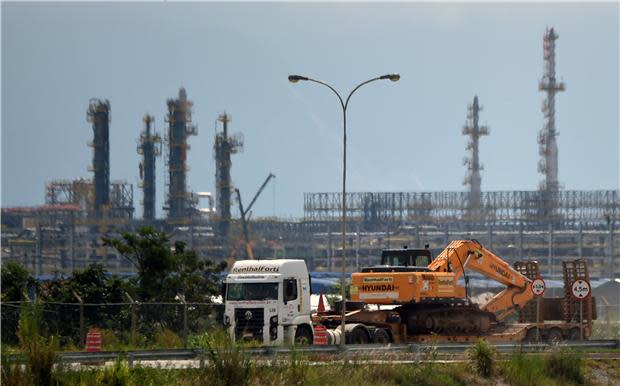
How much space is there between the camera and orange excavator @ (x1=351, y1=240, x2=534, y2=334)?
145ft

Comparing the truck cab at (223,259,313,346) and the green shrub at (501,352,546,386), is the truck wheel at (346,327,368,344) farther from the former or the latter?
the green shrub at (501,352,546,386)

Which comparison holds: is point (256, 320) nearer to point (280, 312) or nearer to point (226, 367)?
point (280, 312)

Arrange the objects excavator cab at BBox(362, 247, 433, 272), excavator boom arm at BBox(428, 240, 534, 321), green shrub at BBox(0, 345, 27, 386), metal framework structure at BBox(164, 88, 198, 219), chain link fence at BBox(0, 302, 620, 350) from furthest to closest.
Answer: metal framework structure at BBox(164, 88, 198, 219)
excavator boom arm at BBox(428, 240, 534, 321)
excavator cab at BBox(362, 247, 433, 272)
chain link fence at BBox(0, 302, 620, 350)
green shrub at BBox(0, 345, 27, 386)

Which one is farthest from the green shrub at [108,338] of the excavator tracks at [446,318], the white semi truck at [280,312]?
the excavator tracks at [446,318]

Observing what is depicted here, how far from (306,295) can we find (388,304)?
16.6 ft

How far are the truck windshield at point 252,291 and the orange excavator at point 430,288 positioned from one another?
5.67m

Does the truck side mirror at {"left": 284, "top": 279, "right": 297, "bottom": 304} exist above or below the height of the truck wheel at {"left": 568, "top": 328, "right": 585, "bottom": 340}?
above

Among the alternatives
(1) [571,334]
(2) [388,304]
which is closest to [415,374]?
(2) [388,304]

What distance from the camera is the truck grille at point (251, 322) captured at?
39812mm

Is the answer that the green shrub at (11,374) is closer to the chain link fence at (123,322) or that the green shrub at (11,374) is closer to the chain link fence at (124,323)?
the chain link fence at (124,323)

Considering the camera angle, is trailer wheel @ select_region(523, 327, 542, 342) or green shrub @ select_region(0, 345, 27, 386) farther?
trailer wheel @ select_region(523, 327, 542, 342)

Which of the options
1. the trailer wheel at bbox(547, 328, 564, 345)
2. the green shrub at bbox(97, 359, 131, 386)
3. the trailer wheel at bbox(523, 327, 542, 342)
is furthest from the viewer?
the trailer wheel at bbox(547, 328, 564, 345)

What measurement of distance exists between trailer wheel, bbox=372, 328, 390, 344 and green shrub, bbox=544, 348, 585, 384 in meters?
7.81

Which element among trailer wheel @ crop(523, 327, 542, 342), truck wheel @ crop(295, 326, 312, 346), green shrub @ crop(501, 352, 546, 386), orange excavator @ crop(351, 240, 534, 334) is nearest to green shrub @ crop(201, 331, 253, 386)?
green shrub @ crop(501, 352, 546, 386)
